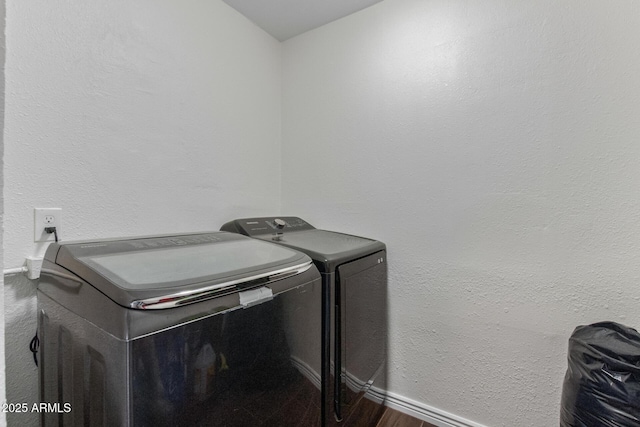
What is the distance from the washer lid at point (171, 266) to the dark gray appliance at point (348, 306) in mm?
198

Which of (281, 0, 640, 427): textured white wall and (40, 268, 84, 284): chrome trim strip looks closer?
(40, 268, 84, 284): chrome trim strip

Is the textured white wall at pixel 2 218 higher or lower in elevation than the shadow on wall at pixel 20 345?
higher

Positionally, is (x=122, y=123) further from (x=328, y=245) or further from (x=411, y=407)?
(x=411, y=407)

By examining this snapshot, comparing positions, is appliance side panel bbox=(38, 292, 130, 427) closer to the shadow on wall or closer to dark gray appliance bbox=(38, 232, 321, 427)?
dark gray appliance bbox=(38, 232, 321, 427)

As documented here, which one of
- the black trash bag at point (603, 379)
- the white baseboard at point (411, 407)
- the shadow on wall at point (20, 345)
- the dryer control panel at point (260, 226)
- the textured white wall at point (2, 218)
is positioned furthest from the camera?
the dryer control panel at point (260, 226)

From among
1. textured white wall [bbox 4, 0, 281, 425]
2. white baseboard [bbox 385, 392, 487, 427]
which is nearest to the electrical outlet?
textured white wall [bbox 4, 0, 281, 425]

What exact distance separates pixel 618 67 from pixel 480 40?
576 mm

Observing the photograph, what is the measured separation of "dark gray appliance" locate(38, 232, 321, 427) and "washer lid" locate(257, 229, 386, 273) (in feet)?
0.36

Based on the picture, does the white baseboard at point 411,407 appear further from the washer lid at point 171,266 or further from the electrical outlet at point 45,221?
the electrical outlet at point 45,221

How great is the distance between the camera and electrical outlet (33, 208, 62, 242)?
3.48 ft

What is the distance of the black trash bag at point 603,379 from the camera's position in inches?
36.0

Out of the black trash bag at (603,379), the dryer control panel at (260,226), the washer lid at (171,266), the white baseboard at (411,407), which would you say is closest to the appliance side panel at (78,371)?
the washer lid at (171,266)

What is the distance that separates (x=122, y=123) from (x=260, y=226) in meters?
0.84

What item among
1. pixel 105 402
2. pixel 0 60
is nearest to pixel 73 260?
pixel 105 402
